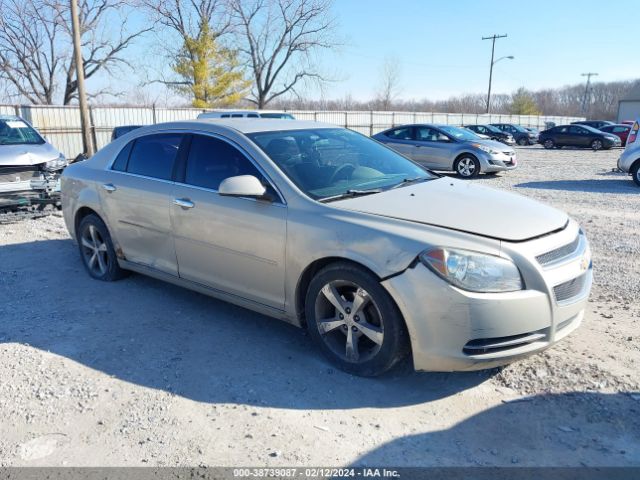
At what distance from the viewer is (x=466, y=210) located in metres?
3.52

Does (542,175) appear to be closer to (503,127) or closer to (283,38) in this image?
(503,127)

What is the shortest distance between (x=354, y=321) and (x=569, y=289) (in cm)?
137

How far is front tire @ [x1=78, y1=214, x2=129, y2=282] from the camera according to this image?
535cm

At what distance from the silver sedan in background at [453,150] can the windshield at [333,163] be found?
10.6 m

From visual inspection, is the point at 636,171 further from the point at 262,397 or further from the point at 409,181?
the point at 262,397

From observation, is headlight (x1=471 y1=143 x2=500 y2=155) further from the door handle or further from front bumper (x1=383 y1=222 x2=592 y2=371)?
front bumper (x1=383 y1=222 x2=592 y2=371)

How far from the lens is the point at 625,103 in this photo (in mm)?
72500

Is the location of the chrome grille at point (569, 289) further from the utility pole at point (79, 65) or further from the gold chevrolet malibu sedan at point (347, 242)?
the utility pole at point (79, 65)

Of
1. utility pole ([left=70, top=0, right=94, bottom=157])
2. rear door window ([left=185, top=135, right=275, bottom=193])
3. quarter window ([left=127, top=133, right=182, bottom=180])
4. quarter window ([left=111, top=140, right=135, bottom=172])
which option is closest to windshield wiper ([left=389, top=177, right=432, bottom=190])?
rear door window ([left=185, top=135, right=275, bottom=193])

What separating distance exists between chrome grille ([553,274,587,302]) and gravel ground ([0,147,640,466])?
597 millimetres

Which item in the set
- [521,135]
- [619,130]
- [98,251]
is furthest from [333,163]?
[521,135]

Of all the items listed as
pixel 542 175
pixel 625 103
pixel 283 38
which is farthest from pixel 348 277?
pixel 625 103

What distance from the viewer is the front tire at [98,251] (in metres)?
5.35

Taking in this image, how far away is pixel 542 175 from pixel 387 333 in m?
14.1
